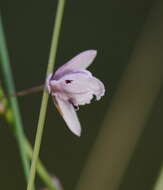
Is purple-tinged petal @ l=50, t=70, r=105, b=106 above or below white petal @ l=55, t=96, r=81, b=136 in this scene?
above

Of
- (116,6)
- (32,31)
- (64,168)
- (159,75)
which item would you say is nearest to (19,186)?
(64,168)

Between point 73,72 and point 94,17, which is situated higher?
point 73,72

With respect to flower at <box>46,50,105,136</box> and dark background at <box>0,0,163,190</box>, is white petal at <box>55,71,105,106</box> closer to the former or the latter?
flower at <box>46,50,105,136</box>

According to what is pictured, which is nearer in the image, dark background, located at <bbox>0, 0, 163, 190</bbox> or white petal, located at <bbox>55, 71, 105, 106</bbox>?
white petal, located at <bbox>55, 71, 105, 106</bbox>

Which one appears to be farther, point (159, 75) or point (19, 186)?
point (19, 186)

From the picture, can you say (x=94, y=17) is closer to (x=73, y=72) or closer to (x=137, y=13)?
(x=137, y=13)

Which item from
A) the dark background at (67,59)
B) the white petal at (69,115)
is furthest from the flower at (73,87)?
the dark background at (67,59)

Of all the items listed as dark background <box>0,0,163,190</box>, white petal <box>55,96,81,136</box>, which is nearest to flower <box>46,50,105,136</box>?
white petal <box>55,96,81,136</box>

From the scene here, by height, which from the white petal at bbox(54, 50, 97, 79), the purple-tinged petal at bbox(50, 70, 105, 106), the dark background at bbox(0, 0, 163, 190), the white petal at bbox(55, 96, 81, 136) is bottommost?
the dark background at bbox(0, 0, 163, 190)
